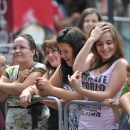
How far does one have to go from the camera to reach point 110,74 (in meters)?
5.70

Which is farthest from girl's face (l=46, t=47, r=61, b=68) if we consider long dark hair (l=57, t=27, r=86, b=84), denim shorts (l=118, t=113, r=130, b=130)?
denim shorts (l=118, t=113, r=130, b=130)

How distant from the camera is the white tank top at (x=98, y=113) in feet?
18.6

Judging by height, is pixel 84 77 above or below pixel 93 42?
below

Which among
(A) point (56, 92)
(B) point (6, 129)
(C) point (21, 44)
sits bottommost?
(B) point (6, 129)

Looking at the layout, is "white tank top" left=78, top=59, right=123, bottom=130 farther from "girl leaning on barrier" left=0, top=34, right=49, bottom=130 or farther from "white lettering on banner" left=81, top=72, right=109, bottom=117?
"girl leaning on barrier" left=0, top=34, right=49, bottom=130

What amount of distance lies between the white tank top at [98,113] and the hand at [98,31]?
316 millimetres

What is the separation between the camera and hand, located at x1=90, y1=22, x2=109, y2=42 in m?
5.75

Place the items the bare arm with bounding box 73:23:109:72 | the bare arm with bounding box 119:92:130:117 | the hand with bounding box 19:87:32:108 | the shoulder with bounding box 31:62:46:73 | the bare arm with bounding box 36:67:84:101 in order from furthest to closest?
the shoulder with bounding box 31:62:46:73 → the hand with bounding box 19:87:32:108 → the bare arm with bounding box 36:67:84:101 → the bare arm with bounding box 73:23:109:72 → the bare arm with bounding box 119:92:130:117

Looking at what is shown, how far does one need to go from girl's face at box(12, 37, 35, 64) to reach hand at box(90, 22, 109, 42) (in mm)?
1172

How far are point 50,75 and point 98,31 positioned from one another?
1040 millimetres

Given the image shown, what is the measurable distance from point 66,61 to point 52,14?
6.69 metres

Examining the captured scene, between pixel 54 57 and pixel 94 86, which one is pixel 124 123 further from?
pixel 54 57

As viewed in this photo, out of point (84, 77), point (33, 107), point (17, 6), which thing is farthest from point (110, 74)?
point (17, 6)

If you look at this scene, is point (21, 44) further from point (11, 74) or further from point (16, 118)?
point (16, 118)
